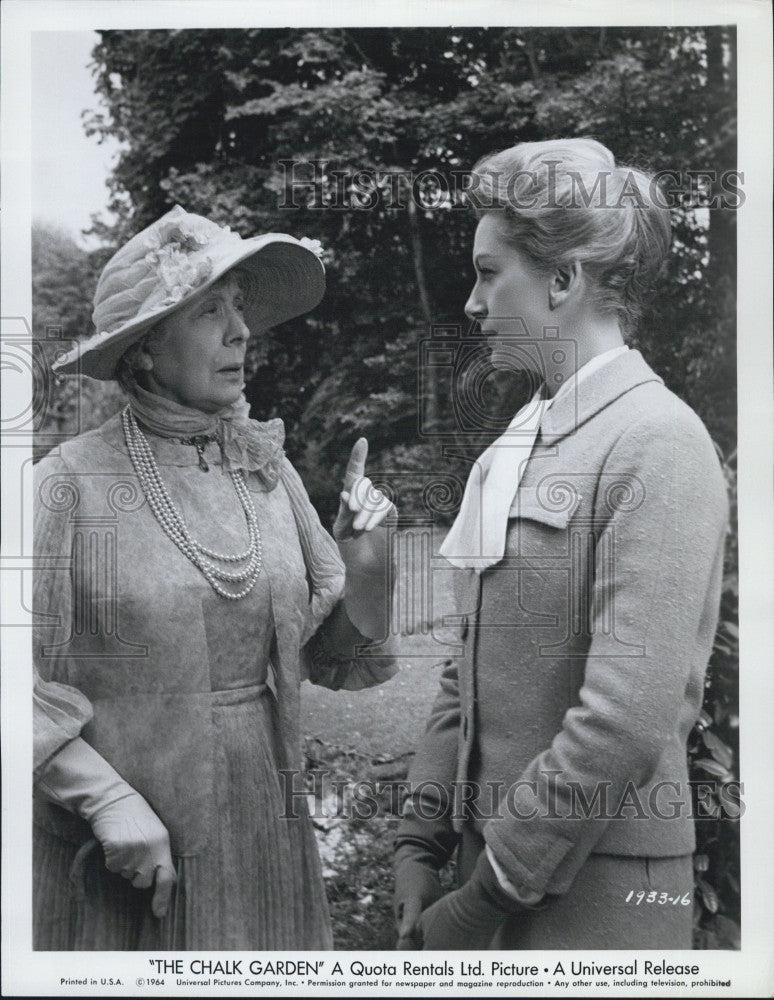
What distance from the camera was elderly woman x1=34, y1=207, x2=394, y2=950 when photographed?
2.93 m

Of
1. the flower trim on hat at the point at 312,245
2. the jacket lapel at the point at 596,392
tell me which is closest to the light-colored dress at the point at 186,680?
the flower trim on hat at the point at 312,245

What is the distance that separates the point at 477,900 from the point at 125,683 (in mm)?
1002

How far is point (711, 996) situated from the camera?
3133 millimetres

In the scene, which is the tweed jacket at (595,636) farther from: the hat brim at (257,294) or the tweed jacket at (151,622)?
the hat brim at (257,294)

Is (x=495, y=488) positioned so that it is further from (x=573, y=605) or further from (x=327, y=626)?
(x=327, y=626)

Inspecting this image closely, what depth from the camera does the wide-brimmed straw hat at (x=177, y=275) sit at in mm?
2896

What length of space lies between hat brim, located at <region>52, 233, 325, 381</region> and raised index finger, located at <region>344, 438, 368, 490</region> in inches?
15.3

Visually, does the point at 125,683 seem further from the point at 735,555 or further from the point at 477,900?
the point at 735,555

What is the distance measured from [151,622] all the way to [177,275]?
0.85 metres

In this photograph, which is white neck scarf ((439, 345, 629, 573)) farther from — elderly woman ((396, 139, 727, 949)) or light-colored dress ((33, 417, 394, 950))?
light-colored dress ((33, 417, 394, 950))

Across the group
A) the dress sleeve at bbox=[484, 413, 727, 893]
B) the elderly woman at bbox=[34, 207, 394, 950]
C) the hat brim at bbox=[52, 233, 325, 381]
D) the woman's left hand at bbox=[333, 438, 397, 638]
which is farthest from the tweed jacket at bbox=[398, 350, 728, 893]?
the hat brim at bbox=[52, 233, 325, 381]

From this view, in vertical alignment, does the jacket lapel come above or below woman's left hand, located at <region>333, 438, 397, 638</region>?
above

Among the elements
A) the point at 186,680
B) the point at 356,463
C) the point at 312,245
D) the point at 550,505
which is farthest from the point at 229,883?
the point at 312,245

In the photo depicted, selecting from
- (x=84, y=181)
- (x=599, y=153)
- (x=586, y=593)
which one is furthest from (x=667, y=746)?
(x=84, y=181)
